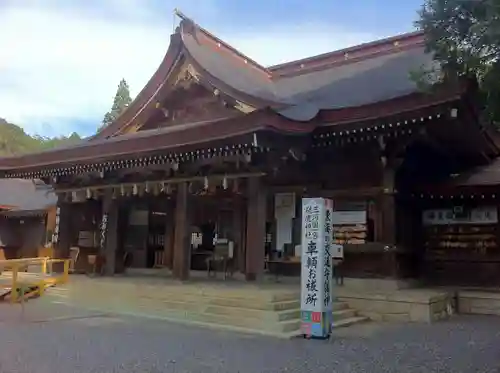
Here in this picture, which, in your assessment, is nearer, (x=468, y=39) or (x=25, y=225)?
(x=468, y=39)

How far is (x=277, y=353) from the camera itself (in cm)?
630

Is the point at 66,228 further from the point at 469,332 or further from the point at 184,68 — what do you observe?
the point at 469,332

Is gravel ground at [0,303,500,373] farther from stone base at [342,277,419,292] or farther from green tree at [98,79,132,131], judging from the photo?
green tree at [98,79,132,131]

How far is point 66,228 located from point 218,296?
7364mm

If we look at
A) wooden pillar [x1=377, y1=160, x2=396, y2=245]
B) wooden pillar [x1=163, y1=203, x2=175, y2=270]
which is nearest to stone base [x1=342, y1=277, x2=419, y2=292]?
wooden pillar [x1=377, y1=160, x2=396, y2=245]

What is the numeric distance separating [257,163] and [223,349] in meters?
4.86

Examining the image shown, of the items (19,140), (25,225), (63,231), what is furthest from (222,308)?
(19,140)

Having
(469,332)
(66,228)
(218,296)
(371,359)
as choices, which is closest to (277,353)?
(371,359)

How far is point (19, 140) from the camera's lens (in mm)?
52938

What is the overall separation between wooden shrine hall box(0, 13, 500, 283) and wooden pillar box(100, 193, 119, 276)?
0.04m

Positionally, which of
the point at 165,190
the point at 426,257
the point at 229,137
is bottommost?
the point at 426,257

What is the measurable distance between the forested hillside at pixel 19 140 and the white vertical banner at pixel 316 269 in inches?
1804

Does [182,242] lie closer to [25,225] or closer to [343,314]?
[343,314]

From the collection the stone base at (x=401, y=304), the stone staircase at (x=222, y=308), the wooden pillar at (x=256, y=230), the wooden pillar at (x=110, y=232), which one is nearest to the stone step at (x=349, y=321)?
the stone staircase at (x=222, y=308)
